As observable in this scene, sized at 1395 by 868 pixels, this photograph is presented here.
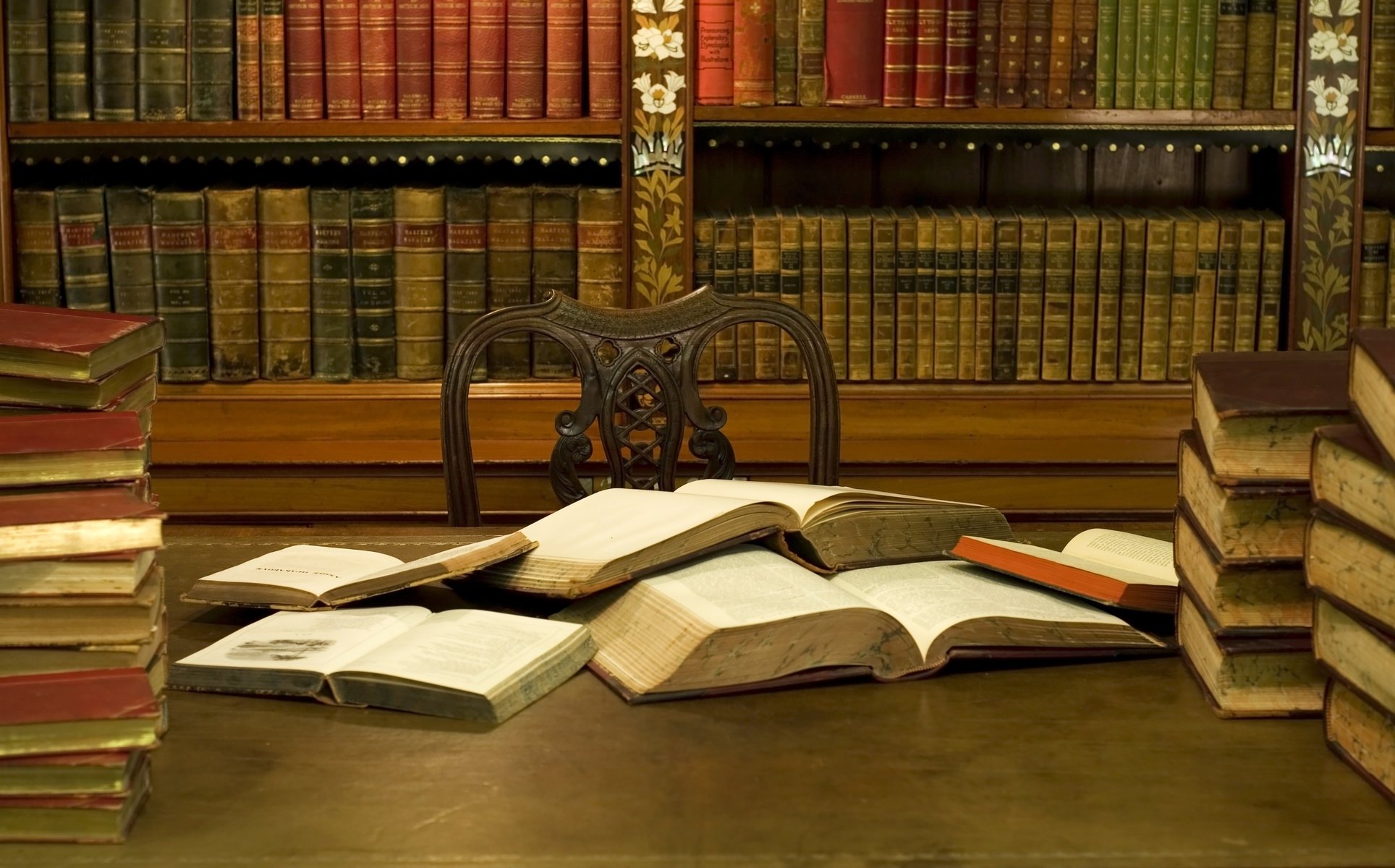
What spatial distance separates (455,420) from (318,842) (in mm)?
1054

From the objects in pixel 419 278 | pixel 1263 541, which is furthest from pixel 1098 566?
pixel 419 278

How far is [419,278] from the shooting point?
262 centimetres

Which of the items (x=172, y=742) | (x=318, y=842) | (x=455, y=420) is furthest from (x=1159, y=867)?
(x=455, y=420)

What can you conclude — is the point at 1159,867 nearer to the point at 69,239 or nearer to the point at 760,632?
the point at 760,632

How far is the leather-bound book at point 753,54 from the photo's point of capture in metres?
2.55

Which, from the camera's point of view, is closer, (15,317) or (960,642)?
(15,317)

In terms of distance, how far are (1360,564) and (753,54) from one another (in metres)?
1.85

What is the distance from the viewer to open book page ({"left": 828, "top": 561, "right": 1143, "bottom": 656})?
1.14 metres

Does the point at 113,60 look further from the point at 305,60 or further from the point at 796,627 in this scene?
the point at 796,627

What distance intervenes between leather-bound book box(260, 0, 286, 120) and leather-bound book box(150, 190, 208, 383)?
197 millimetres

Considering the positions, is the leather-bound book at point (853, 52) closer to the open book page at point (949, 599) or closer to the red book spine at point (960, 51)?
the red book spine at point (960, 51)

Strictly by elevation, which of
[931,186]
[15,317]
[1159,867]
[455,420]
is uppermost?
[931,186]

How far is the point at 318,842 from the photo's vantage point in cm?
81

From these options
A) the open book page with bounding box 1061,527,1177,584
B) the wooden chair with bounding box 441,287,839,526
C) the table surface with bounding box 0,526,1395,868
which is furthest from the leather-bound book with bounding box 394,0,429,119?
the table surface with bounding box 0,526,1395,868
